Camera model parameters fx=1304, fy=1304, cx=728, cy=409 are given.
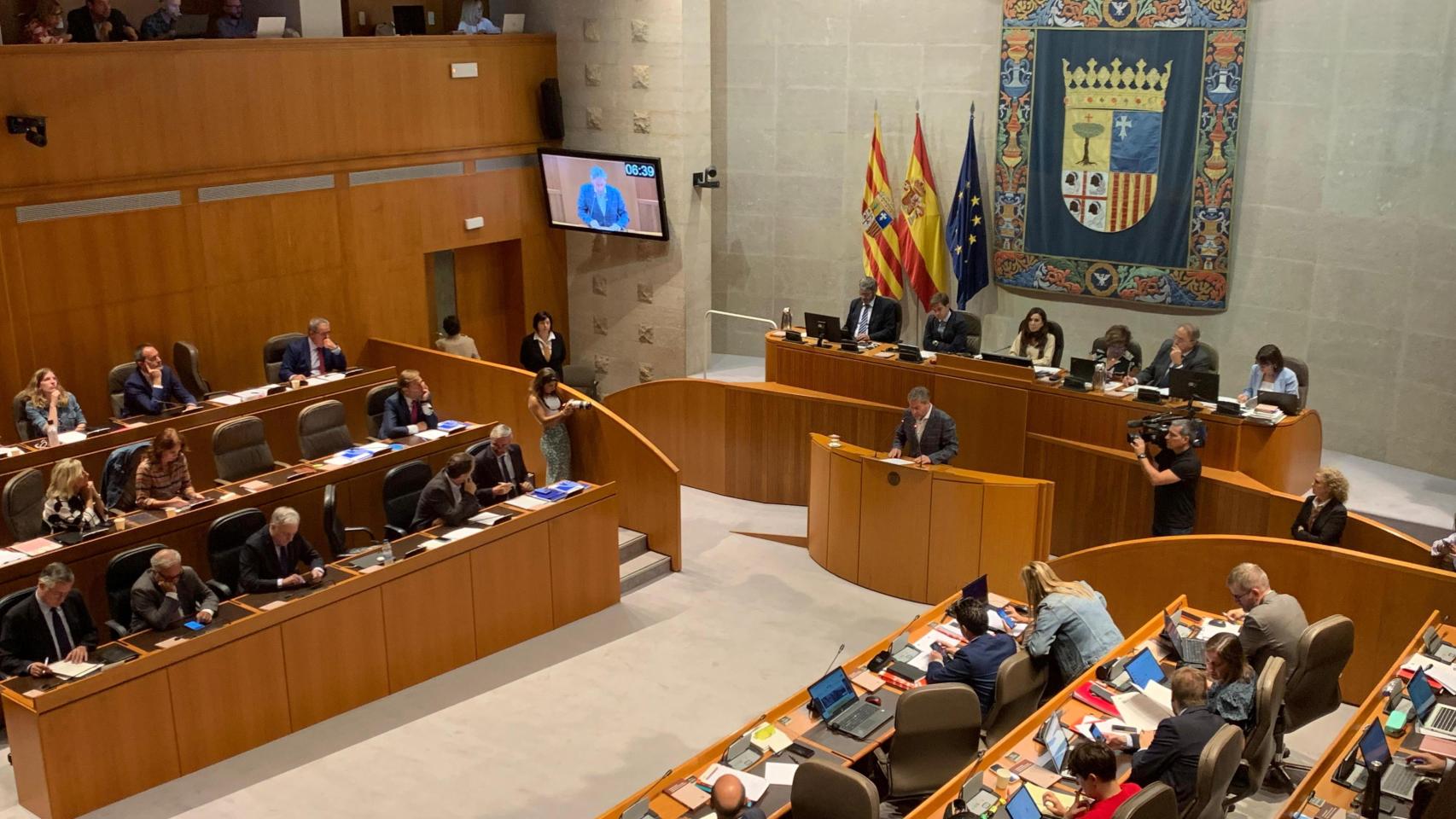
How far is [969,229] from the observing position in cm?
1295

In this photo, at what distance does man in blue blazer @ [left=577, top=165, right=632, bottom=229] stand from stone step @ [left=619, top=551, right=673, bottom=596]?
14.7 feet

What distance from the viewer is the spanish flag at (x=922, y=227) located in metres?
13.2

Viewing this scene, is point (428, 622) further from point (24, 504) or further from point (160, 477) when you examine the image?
point (24, 504)

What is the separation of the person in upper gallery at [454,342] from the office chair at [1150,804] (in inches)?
324

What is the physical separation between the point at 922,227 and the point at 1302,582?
6.53 m

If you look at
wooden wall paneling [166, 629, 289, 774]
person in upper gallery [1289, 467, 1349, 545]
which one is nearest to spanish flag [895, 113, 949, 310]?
person in upper gallery [1289, 467, 1349, 545]

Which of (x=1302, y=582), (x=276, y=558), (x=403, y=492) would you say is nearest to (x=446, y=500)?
(x=403, y=492)

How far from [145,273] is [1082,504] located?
7.75 meters

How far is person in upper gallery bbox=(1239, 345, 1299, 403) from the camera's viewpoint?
376 inches

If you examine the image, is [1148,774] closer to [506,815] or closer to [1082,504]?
[506,815]

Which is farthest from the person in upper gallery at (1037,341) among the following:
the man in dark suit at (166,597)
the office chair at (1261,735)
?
the man in dark suit at (166,597)

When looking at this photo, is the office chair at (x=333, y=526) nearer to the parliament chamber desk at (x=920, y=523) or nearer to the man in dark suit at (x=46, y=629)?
the man in dark suit at (x=46, y=629)

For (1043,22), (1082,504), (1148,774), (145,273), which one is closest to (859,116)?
(1043,22)

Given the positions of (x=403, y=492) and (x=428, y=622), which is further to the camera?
(x=403, y=492)
